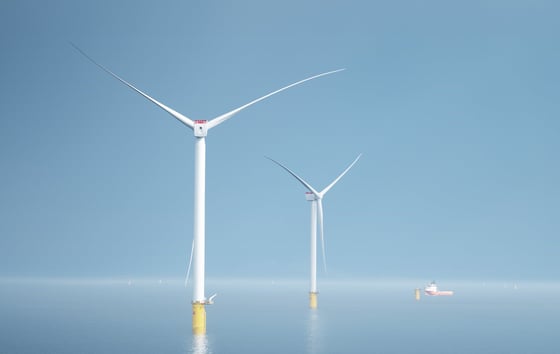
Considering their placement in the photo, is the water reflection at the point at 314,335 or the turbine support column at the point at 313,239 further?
the turbine support column at the point at 313,239

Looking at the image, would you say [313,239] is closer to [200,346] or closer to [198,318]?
[200,346]

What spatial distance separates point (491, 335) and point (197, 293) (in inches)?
2010

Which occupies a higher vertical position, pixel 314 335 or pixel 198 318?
pixel 198 318

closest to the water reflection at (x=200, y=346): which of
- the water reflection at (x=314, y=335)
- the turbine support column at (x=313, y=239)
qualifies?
the water reflection at (x=314, y=335)

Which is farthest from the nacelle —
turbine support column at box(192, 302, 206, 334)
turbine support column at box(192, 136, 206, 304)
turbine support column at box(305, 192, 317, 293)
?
turbine support column at box(305, 192, 317, 293)

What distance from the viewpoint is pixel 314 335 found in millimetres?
95188

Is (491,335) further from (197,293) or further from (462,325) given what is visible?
(197,293)

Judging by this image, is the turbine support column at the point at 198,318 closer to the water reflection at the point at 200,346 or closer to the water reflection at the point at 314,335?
the water reflection at the point at 200,346

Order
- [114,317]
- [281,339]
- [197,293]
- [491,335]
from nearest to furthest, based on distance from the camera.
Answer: [197,293]
[281,339]
[491,335]
[114,317]

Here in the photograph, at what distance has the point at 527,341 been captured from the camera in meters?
95.2

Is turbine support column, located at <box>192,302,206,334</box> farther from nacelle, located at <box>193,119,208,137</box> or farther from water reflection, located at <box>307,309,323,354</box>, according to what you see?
nacelle, located at <box>193,119,208,137</box>

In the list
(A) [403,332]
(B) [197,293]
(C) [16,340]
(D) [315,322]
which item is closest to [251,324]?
(D) [315,322]

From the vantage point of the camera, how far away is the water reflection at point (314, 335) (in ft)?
262

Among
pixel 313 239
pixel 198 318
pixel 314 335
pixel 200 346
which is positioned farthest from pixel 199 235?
pixel 313 239
